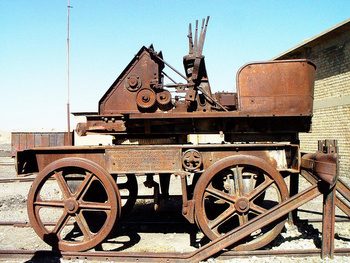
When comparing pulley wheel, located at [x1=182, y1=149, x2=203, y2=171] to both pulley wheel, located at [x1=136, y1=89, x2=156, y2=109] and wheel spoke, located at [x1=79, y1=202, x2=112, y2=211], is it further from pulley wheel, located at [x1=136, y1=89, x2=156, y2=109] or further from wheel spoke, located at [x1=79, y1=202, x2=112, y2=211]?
wheel spoke, located at [x1=79, y1=202, x2=112, y2=211]

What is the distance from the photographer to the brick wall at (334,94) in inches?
473

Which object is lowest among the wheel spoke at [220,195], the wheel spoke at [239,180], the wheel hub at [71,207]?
the wheel hub at [71,207]

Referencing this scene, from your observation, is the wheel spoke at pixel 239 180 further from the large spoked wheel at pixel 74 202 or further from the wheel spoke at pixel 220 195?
the large spoked wheel at pixel 74 202

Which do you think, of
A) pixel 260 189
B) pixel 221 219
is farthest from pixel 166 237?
pixel 260 189

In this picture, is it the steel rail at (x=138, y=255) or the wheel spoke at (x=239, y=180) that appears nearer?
the steel rail at (x=138, y=255)

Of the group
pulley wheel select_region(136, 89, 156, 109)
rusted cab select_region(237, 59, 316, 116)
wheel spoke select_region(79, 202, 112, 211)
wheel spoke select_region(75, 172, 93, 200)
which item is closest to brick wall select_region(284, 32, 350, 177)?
rusted cab select_region(237, 59, 316, 116)

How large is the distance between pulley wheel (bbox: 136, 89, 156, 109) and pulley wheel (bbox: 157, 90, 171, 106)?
3.4 inches

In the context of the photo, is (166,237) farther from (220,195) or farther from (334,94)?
(334,94)

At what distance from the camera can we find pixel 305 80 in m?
4.39

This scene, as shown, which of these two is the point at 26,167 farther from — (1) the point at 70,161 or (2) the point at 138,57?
(2) the point at 138,57

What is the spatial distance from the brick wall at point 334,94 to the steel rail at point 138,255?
947 centimetres

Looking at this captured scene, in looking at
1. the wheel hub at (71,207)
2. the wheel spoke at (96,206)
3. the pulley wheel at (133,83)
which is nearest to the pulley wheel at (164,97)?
the pulley wheel at (133,83)

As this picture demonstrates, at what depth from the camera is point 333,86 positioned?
1272cm

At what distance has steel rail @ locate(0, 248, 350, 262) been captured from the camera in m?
3.99
